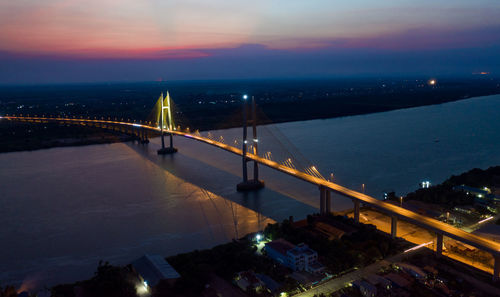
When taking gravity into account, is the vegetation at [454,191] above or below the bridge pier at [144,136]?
below

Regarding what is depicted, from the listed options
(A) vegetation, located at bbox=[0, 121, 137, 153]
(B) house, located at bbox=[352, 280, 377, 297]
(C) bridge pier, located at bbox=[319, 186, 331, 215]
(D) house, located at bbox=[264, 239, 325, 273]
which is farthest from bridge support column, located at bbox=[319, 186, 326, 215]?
(A) vegetation, located at bbox=[0, 121, 137, 153]

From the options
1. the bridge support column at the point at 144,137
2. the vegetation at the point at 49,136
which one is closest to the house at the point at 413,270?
the bridge support column at the point at 144,137

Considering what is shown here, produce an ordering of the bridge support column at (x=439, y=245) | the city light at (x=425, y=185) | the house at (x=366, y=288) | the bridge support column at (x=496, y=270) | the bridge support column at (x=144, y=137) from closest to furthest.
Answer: the house at (x=366, y=288)
the bridge support column at (x=496, y=270)
the bridge support column at (x=439, y=245)
the city light at (x=425, y=185)
the bridge support column at (x=144, y=137)

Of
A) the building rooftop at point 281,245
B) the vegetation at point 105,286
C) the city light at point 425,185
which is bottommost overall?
the vegetation at point 105,286

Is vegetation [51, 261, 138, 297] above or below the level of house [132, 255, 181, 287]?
below

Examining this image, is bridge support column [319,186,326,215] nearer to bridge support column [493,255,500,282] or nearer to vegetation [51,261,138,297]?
bridge support column [493,255,500,282]

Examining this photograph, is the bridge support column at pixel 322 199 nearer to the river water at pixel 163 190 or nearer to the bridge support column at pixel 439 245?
the river water at pixel 163 190

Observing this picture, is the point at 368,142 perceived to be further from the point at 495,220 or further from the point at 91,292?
the point at 91,292
